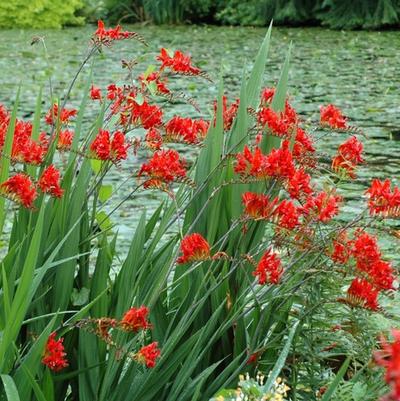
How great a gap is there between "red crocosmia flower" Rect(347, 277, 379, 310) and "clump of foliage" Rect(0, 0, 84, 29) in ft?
52.9

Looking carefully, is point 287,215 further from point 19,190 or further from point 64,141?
point 64,141

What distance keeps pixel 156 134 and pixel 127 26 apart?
15.7 meters

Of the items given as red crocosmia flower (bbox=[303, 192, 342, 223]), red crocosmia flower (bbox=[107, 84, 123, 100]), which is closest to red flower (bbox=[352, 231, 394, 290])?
red crocosmia flower (bbox=[303, 192, 342, 223])

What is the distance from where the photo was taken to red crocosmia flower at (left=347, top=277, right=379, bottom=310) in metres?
1.91

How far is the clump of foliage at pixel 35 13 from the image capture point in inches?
690

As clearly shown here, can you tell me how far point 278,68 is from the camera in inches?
440

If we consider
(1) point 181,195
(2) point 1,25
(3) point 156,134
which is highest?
(3) point 156,134

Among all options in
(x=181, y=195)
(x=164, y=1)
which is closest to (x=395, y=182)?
(x=181, y=195)

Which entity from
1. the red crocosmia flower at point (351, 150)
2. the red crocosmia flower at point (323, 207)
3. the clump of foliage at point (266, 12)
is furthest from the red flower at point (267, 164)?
the clump of foliage at point (266, 12)

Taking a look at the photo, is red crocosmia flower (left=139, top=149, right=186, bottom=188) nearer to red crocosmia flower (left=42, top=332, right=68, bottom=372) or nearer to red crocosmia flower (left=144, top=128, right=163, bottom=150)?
red crocosmia flower (left=144, top=128, right=163, bottom=150)

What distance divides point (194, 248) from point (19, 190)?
332mm

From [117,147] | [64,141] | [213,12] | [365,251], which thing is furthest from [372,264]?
[213,12]

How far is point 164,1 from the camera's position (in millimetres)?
17391

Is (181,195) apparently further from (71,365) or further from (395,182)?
(395,182)
